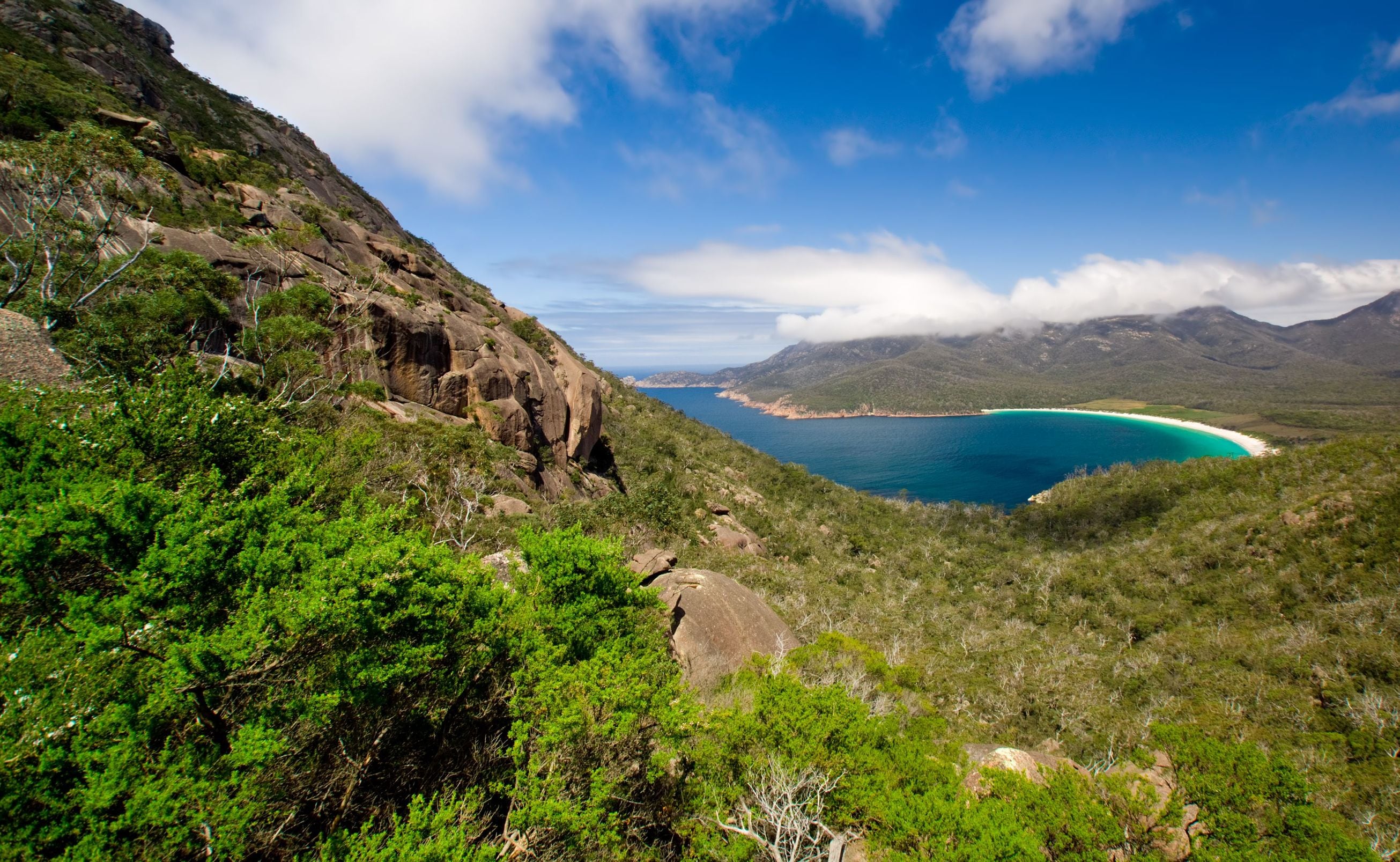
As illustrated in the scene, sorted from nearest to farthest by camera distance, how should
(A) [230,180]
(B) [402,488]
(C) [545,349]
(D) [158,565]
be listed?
1. (D) [158,565]
2. (B) [402,488]
3. (A) [230,180]
4. (C) [545,349]

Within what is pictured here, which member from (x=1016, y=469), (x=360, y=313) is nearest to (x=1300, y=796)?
(x=360, y=313)

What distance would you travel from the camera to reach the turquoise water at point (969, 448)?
111 m

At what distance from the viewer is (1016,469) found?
122 metres

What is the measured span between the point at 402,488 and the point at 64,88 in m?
31.6

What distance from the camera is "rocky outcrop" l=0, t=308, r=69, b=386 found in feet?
44.9

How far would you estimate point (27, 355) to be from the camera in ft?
47.3

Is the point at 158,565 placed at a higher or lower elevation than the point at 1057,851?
higher

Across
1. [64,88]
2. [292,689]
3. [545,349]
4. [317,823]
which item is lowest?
[317,823]

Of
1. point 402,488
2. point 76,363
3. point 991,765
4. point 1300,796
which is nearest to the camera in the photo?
point 1300,796

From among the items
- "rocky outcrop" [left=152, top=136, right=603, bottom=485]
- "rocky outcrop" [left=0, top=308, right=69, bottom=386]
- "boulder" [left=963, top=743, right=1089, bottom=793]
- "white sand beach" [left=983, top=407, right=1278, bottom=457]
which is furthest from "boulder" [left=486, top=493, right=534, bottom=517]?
"white sand beach" [left=983, top=407, right=1278, bottom=457]

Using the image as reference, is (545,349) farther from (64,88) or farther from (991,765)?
(991,765)

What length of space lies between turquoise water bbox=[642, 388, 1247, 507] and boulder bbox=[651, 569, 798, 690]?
295 ft

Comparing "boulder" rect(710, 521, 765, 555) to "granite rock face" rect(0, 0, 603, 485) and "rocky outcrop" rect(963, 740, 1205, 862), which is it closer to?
"granite rock face" rect(0, 0, 603, 485)

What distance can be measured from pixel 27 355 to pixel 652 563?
20.0m
